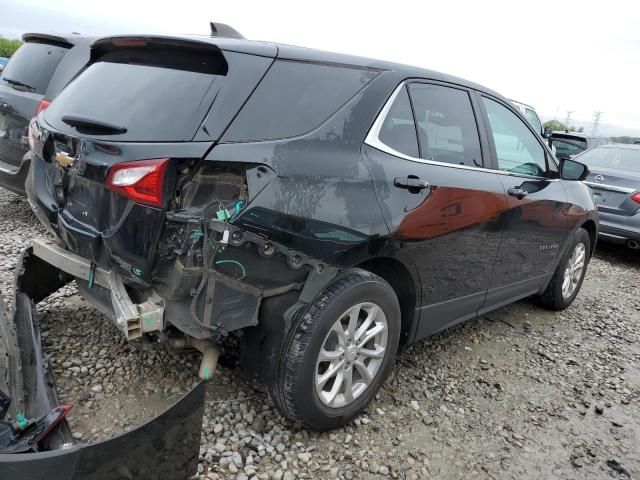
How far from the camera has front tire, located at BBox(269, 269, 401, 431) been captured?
7.73ft

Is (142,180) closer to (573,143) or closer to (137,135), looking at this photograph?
(137,135)

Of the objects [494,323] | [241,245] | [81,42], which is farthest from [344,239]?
[81,42]

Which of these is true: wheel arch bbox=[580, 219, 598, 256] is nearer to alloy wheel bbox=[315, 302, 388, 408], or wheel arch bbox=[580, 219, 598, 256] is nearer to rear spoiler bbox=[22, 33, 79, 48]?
alloy wheel bbox=[315, 302, 388, 408]

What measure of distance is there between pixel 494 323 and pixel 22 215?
16.4 ft

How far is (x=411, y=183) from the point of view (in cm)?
267

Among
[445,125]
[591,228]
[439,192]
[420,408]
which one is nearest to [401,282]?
[439,192]

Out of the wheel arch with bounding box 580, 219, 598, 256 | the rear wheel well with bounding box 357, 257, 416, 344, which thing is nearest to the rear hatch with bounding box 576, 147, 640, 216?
the wheel arch with bounding box 580, 219, 598, 256

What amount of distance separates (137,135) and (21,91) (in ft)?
12.5

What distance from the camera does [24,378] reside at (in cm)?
222

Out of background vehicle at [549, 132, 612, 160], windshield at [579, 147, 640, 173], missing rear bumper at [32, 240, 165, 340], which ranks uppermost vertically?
windshield at [579, 147, 640, 173]

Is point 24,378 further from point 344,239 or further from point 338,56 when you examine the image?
point 338,56

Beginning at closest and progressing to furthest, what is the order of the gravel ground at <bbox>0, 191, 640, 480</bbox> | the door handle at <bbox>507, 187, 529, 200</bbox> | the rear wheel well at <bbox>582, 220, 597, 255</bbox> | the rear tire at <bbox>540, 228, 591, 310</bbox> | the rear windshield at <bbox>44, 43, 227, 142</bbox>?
the rear windshield at <bbox>44, 43, 227, 142</bbox>, the gravel ground at <bbox>0, 191, 640, 480</bbox>, the door handle at <bbox>507, 187, 529, 200</bbox>, the rear tire at <bbox>540, 228, 591, 310</bbox>, the rear wheel well at <bbox>582, 220, 597, 255</bbox>

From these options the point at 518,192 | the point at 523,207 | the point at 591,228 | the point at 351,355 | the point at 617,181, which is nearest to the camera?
the point at 351,355

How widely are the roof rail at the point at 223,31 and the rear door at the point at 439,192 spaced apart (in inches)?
34.0
